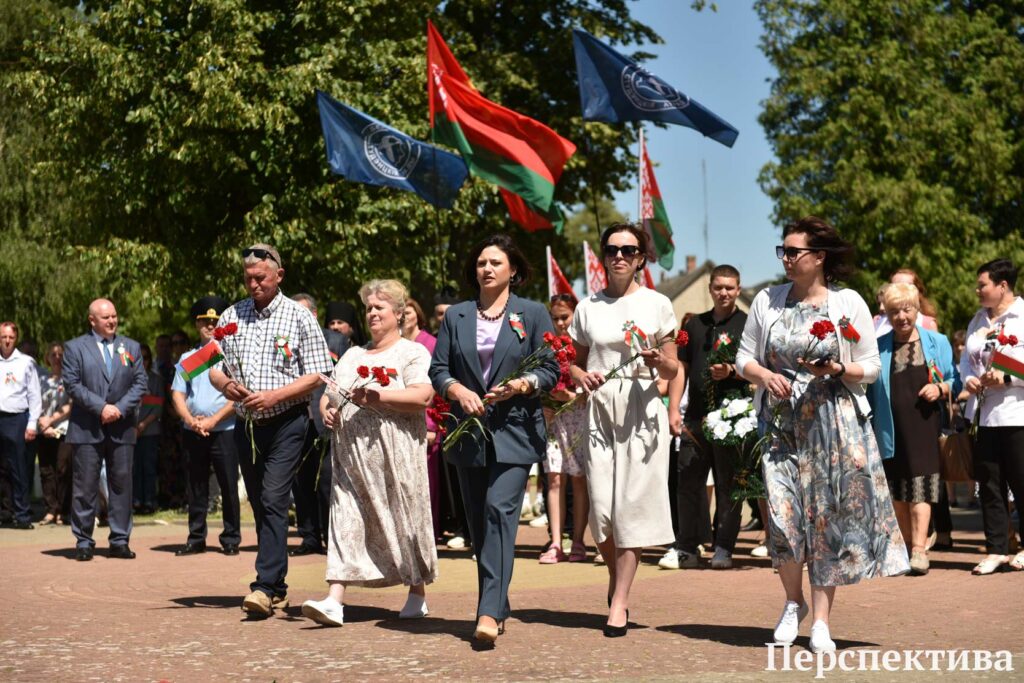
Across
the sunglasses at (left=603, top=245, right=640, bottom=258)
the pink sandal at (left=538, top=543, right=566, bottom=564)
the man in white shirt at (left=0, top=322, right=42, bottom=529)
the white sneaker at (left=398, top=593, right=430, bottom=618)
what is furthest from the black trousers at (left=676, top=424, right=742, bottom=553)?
the man in white shirt at (left=0, top=322, right=42, bottom=529)

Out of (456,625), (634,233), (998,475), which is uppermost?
(634,233)

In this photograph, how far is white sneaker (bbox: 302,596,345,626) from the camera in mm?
8039

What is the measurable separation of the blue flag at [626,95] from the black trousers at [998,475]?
5880 millimetres

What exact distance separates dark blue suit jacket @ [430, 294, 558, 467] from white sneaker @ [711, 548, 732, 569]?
3827 millimetres

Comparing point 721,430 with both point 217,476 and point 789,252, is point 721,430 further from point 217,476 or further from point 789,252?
point 217,476

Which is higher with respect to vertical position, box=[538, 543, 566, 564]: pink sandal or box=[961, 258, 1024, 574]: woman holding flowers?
box=[961, 258, 1024, 574]: woman holding flowers

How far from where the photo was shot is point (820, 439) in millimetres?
7348

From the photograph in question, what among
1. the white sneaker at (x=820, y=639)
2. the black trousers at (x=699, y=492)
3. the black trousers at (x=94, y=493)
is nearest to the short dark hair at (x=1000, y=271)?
→ the black trousers at (x=699, y=492)

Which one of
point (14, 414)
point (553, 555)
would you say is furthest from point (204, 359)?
point (14, 414)

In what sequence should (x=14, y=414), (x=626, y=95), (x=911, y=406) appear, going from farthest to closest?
(x=14, y=414) → (x=626, y=95) → (x=911, y=406)

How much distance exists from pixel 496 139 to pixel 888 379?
6.64m

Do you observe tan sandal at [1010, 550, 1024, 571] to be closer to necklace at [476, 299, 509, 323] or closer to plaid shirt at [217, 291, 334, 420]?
necklace at [476, 299, 509, 323]

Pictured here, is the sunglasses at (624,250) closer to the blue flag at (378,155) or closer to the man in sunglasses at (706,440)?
the man in sunglasses at (706,440)

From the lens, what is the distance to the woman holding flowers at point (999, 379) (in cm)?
1050
